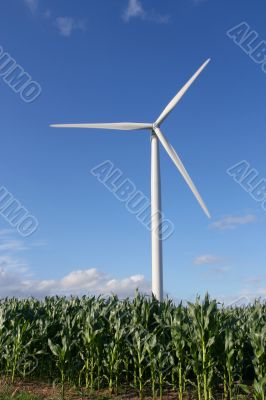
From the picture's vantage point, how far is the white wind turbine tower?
2468 centimetres

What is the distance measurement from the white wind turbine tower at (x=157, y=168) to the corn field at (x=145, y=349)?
25.6ft

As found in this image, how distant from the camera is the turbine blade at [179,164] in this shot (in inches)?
1064

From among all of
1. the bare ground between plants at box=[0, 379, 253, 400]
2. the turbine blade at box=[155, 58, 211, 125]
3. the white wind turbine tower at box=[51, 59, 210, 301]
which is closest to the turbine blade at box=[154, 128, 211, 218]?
the white wind turbine tower at box=[51, 59, 210, 301]

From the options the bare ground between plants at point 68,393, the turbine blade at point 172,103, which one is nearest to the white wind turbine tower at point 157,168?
the turbine blade at point 172,103

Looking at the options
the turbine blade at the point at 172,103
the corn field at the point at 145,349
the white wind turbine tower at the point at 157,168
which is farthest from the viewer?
the turbine blade at the point at 172,103

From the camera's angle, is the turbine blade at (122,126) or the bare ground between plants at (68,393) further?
the turbine blade at (122,126)

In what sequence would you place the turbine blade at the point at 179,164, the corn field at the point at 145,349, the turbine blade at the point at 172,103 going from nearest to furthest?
the corn field at the point at 145,349 < the turbine blade at the point at 179,164 < the turbine blade at the point at 172,103

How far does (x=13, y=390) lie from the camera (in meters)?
13.8

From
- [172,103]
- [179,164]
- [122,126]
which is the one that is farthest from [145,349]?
[172,103]

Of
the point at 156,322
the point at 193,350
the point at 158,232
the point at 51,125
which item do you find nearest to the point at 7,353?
the point at 156,322

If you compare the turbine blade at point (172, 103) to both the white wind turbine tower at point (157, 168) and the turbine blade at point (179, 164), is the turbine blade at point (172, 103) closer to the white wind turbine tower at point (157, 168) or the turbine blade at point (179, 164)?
the white wind turbine tower at point (157, 168)

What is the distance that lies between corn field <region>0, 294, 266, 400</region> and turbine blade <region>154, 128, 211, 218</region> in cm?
1141

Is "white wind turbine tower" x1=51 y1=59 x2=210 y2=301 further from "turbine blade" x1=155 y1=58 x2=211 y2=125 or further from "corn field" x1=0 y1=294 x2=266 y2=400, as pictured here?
"corn field" x1=0 y1=294 x2=266 y2=400

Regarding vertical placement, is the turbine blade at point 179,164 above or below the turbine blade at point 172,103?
below
